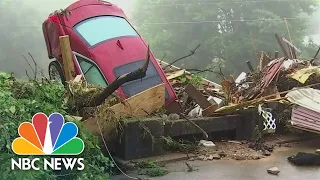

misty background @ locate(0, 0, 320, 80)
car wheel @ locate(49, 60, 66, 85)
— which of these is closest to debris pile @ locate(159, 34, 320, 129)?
car wheel @ locate(49, 60, 66, 85)

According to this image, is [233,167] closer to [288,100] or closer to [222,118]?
[222,118]

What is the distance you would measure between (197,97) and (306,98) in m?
1.63

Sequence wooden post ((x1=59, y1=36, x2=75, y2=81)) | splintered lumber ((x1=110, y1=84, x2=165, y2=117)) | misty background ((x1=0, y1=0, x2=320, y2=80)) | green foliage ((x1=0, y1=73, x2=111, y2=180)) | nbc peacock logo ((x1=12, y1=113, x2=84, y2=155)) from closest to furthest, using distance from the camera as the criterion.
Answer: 1. green foliage ((x1=0, y1=73, x2=111, y2=180))
2. nbc peacock logo ((x1=12, y1=113, x2=84, y2=155))
3. splintered lumber ((x1=110, y1=84, x2=165, y2=117))
4. wooden post ((x1=59, y1=36, x2=75, y2=81))
5. misty background ((x1=0, y1=0, x2=320, y2=80))

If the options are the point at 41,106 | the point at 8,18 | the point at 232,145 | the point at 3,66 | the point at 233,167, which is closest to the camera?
the point at 41,106

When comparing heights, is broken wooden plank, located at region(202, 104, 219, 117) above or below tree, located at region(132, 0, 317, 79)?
below

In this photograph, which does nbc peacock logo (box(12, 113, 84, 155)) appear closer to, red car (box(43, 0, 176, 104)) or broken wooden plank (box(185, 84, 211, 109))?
red car (box(43, 0, 176, 104))

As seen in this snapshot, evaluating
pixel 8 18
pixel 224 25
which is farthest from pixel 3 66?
pixel 224 25

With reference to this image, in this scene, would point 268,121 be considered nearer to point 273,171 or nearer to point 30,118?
point 273,171

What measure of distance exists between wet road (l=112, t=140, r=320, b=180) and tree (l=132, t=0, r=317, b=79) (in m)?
8.83

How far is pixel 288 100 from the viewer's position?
21.1 ft

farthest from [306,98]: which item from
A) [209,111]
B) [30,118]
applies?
[30,118]

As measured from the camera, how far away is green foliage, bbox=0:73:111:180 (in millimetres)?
3538

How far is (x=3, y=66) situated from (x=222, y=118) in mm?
5687

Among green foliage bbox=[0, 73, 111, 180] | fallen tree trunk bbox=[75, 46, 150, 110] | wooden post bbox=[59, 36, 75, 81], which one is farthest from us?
wooden post bbox=[59, 36, 75, 81]
